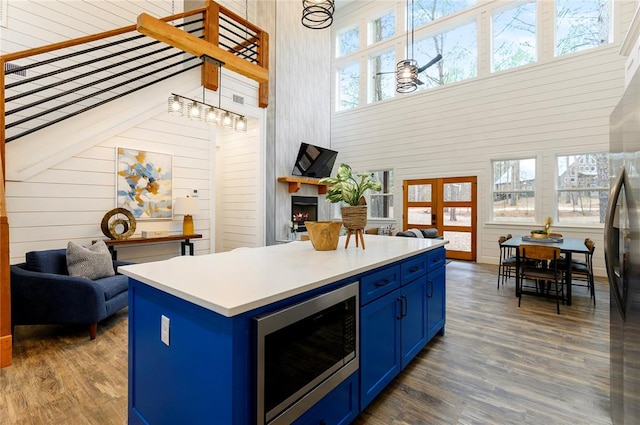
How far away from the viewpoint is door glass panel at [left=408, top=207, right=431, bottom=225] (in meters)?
7.80

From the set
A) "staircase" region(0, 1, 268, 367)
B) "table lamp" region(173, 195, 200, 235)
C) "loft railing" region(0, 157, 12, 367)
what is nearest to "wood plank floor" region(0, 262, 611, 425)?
"loft railing" region(0, 157, 12, 367)

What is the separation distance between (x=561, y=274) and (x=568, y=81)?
4272mm

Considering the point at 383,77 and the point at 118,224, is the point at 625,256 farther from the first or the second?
the point at 383,77

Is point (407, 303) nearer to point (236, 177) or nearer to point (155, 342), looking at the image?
point (155, 342)

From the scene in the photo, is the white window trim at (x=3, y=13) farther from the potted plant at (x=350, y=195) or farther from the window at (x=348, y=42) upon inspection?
the window at (x=348, y=42)

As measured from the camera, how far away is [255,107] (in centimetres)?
634

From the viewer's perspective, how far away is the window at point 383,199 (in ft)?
28.1

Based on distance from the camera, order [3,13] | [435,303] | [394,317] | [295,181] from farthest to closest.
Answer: [295,181] < [3,13] < [435,303] < [394,317]

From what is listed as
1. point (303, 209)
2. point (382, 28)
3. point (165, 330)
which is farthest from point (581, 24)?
point (165, 330)

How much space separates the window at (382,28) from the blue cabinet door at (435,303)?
311 inches

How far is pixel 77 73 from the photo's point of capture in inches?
180

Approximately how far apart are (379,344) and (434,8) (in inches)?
342

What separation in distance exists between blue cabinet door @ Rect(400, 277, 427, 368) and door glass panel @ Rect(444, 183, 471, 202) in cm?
538

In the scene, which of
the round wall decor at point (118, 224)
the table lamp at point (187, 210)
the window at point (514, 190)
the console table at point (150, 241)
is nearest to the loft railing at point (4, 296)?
the console table at point (150, 241)
